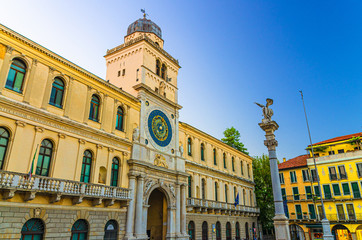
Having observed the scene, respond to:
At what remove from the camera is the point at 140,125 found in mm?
24703

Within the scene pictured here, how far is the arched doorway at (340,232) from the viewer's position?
124ft

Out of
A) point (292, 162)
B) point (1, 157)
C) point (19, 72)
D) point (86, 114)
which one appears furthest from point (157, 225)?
point (292, 162)

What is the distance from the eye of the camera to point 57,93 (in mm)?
19047

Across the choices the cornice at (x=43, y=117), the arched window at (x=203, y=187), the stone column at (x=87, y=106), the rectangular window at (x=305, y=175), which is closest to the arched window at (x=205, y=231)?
the arched window at (x=203, y=187)

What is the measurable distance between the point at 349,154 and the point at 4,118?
43.2m

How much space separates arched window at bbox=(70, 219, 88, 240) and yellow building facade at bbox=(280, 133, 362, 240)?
34349 millimetres

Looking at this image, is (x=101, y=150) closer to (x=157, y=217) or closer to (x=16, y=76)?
(x=16, y=76)

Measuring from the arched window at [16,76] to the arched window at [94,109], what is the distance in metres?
5.37

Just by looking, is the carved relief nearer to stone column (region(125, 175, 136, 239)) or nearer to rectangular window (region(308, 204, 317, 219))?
stone column (region(125, 175, 136, 239))

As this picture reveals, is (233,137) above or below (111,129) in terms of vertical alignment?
above

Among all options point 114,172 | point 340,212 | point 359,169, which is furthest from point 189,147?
point 359,169

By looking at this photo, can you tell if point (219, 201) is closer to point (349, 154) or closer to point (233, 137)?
point (233, 137)

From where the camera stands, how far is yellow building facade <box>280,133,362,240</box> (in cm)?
3728

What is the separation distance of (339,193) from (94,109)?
3680 centimetres
